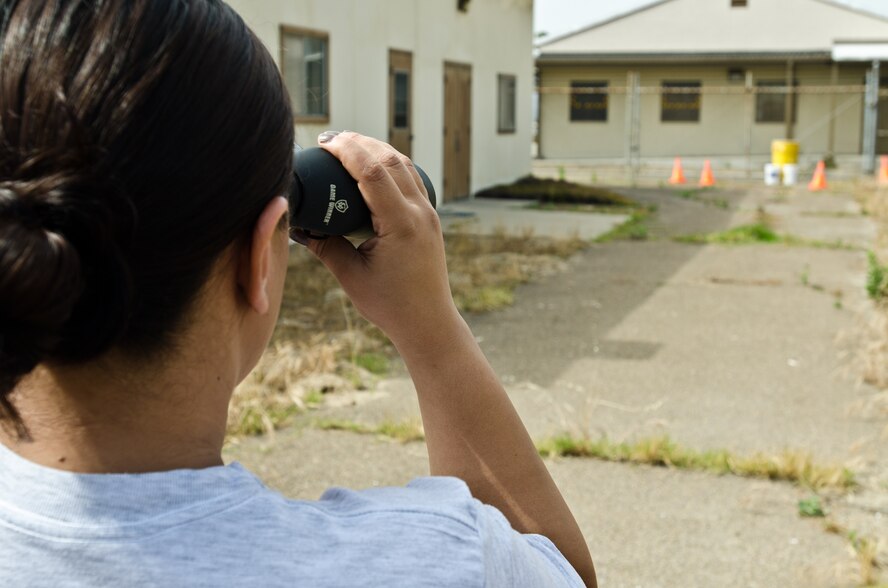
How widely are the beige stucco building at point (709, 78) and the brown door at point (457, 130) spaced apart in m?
14.7

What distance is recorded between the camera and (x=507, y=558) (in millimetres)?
993

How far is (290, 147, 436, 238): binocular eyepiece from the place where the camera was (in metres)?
1.17

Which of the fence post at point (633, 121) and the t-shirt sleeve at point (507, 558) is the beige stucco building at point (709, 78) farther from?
the t-shirt sleeve at point (507, 558)

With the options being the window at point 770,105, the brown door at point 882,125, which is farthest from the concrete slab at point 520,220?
the brown door at point 882,125

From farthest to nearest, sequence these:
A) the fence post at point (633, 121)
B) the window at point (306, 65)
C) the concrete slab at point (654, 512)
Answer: the fence post at point (633, 121) < the window at point (306, 65) < the concrete slab at point (654, 512)

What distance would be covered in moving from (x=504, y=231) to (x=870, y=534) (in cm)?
947

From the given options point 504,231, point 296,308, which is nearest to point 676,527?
point 296,308

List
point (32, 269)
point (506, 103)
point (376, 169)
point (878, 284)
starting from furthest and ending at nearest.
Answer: point (506, 103), point (878, 284), point (376, 169), point (32, 269)

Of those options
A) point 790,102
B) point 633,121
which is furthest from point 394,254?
point 790,102

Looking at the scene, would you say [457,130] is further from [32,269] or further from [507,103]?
[32,269]

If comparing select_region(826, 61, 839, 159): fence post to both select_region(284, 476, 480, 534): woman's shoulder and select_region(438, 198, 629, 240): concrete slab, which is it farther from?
select_region(284, 476, 480, 534): woman's shoulder

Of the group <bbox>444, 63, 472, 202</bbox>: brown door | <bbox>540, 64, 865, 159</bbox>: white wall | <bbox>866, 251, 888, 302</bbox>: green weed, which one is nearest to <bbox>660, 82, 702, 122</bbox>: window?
<bbox>540, 64, 865, 159</bbox>: white wall

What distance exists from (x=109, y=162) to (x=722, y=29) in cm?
3648

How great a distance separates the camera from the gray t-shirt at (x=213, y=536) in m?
0.89
